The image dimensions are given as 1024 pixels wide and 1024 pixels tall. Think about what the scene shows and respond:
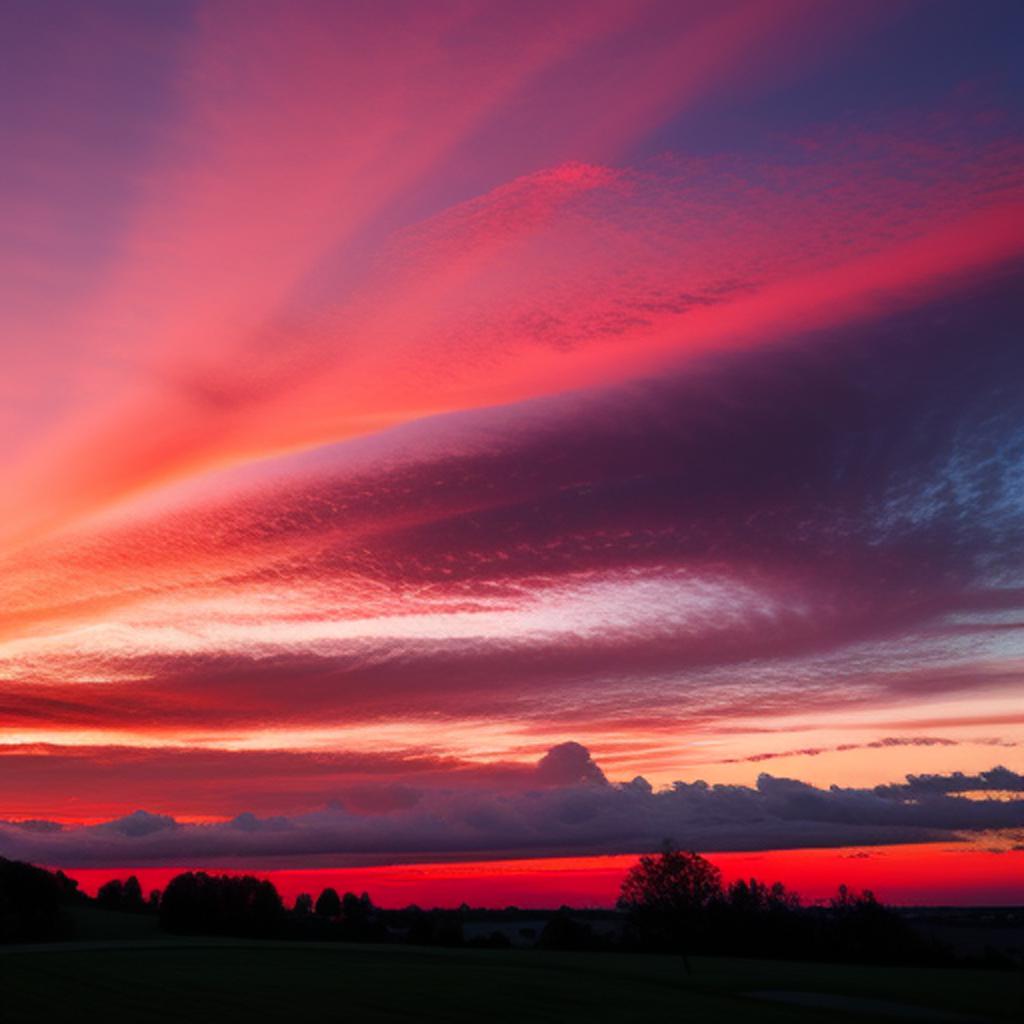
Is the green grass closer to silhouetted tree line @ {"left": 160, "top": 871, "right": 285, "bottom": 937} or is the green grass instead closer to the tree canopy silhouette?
the tree canopy silhouette

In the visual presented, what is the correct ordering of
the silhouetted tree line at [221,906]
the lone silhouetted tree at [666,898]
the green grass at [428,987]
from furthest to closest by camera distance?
1. the silhouetted tree line at [221,906]
2. the lone silhouetted tree at [666,898]
3. the green grass at [428,987]

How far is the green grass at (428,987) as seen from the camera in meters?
56.9

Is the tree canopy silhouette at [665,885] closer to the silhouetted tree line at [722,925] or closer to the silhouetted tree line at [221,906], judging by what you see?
the silhouetted tree line at [722,925]

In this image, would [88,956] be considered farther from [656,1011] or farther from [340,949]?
[656,1011]

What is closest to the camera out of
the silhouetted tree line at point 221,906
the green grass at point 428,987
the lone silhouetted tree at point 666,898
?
the green grass at point 428,987

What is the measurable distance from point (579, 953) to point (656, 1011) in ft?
203

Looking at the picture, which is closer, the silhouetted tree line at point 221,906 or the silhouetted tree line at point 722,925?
the silhouetted tree line at point 722,925

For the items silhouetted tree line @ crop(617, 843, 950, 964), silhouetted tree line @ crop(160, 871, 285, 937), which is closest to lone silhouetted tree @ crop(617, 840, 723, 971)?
silhouetted tree line @ crop(617, 843, 950, 964)

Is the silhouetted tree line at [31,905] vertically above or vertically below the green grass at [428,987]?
above

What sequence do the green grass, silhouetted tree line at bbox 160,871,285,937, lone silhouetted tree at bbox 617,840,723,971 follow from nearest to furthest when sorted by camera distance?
the green grass, lone silhouetted tree at bbox 617,840,723,971, silhouetted tree line at bbox 160,871,285,937

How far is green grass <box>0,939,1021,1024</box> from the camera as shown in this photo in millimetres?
56906

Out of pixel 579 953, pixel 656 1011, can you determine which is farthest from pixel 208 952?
pixel 656 1011

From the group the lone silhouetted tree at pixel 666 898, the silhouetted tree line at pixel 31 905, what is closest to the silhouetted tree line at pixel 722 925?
the lone silhouetted tree at pixel 666 898

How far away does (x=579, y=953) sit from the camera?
11731 centimetres
